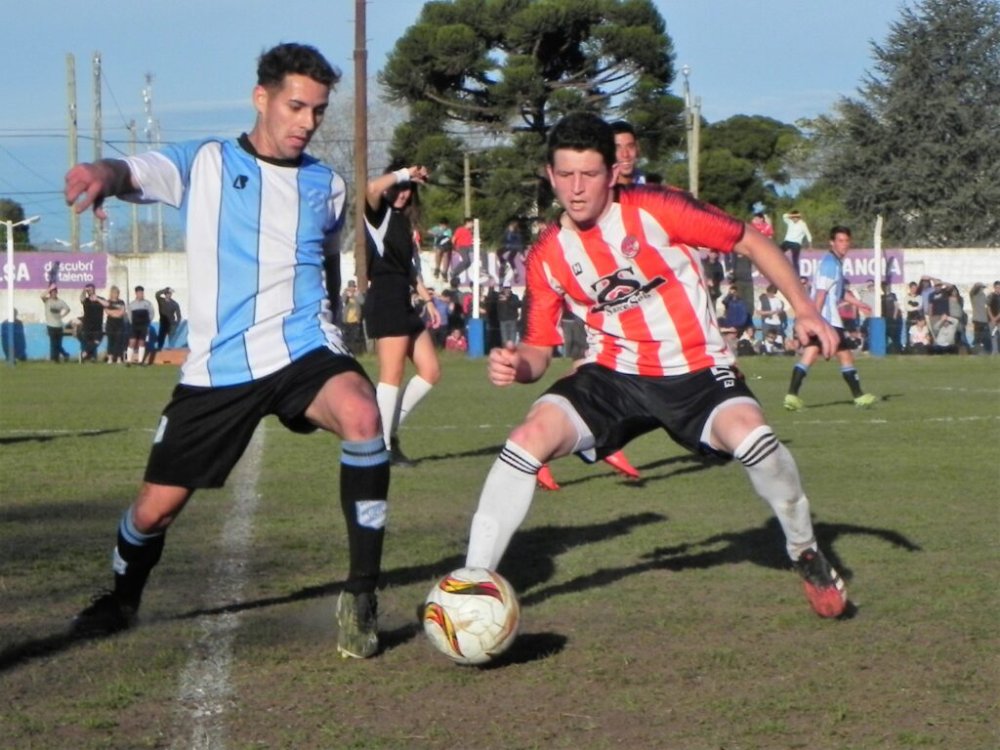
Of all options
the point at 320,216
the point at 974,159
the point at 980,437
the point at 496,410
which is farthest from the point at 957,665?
the point at 974,159

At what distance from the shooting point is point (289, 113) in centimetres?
525

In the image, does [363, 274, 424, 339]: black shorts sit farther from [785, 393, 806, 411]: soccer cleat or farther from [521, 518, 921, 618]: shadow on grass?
[785, 393, 806, 411]: soccer cleat

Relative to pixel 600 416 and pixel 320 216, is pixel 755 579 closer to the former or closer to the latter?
pixel 600 416

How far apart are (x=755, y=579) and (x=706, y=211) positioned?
169 centimetres

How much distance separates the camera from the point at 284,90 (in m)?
5.24

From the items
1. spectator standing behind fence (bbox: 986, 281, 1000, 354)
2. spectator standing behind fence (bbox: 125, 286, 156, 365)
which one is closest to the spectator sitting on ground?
spectator standing behind fence (bbox: 986, 281, 1000, 354)

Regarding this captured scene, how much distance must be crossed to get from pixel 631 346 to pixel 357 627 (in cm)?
153

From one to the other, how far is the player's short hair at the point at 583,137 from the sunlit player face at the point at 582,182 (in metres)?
0.02

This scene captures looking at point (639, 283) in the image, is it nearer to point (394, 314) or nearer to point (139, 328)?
point (394, 314)

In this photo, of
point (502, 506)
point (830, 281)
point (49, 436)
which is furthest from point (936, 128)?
point (502, 506)

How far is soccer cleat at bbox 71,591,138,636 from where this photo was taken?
5.51m

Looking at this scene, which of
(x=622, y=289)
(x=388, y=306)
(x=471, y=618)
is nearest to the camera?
(x=471, y=618)

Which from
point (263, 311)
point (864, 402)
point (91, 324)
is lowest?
point (864, 402)

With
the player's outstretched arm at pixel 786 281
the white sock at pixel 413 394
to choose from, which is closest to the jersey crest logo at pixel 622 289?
the player's outstretched arm at pixel 786 281
